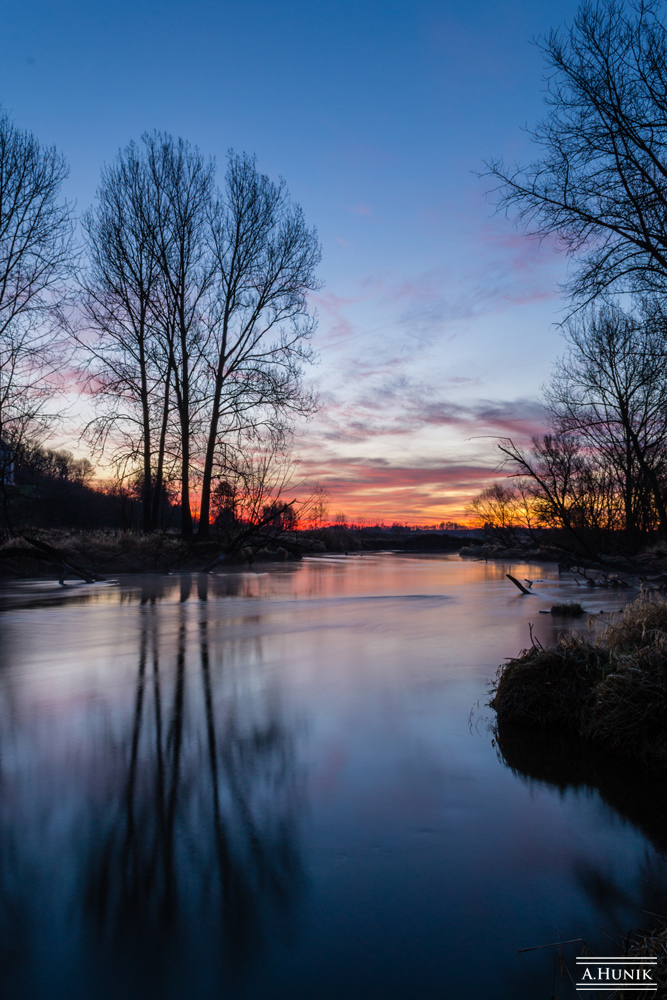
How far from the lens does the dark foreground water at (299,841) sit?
209cm

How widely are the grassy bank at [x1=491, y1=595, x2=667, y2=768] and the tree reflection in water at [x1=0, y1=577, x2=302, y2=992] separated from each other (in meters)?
1.90

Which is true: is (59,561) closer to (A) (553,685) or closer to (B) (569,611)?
(B) (569,611)

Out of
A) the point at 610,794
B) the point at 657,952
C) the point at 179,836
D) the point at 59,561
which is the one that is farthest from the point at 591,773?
the point at 59,561

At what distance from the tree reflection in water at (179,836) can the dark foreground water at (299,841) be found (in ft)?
0.04

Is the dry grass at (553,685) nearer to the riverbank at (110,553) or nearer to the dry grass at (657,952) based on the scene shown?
the dry grass at (657,952)

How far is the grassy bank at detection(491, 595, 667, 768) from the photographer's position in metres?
3.99

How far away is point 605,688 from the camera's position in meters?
4.23

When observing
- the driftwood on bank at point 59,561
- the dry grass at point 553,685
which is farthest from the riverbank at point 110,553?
the dry grass at point 553,685

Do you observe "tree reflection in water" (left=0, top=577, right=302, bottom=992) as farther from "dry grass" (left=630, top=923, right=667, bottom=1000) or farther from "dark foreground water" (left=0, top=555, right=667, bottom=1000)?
"dry grass" (left=630, top=923, right=667, bottom=1000)

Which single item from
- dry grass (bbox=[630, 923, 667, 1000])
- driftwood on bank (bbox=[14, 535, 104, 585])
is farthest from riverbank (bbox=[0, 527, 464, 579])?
dry grass (bbox=[630, 923, 667, 1000])

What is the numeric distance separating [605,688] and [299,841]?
2.48 metres

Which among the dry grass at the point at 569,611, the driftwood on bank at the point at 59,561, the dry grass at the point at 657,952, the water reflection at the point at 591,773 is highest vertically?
the driftwood on bank at the point at 59,561

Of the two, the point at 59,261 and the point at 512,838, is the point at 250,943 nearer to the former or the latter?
the point at 512,838

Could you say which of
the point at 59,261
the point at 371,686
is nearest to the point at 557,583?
the point at 371,686
